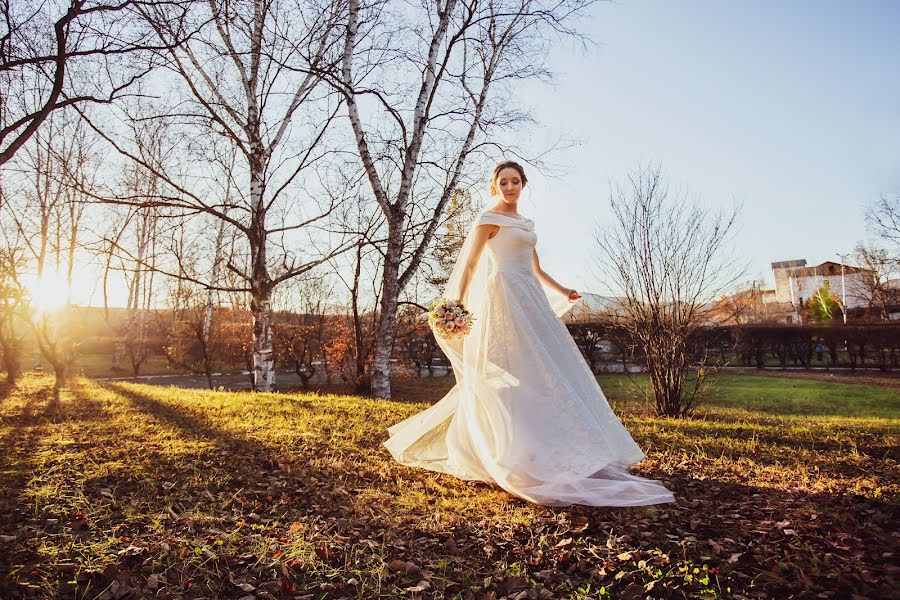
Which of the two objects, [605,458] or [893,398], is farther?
[893,398]

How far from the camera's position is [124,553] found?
269cm

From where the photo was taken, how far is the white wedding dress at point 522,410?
3.44m

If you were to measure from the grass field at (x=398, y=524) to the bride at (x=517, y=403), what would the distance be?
0.67 ft

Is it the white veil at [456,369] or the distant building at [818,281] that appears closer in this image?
the white veil at [456,369]

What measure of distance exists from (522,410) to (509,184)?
1.95 metres

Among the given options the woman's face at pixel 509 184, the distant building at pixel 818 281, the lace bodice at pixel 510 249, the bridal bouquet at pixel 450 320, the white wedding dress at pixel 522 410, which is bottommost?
the white wedding dress at pixel 522 410

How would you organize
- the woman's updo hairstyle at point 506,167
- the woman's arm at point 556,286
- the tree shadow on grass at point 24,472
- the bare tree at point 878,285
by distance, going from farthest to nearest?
the bare tree at point 878,285
the woman's arm at point 556,286
the woman's updo hairstyle at point 506,167
the tree shadow on grass at point 24,472

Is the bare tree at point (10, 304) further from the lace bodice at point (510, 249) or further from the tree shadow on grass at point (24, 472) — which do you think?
the lace bodice at point (510, 249)

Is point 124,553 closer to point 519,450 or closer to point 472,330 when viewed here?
point 519,450

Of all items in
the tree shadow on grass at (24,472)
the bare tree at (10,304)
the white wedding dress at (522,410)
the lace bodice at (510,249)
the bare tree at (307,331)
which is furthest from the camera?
the bare tree at (307,331)

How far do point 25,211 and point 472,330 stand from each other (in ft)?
51.6

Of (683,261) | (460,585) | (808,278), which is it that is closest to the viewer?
(460,585)

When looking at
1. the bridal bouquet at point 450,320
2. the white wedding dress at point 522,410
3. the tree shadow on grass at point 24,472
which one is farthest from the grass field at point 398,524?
the bridal bouquet at point 450,320

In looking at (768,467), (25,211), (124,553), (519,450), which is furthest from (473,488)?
(25,211)
